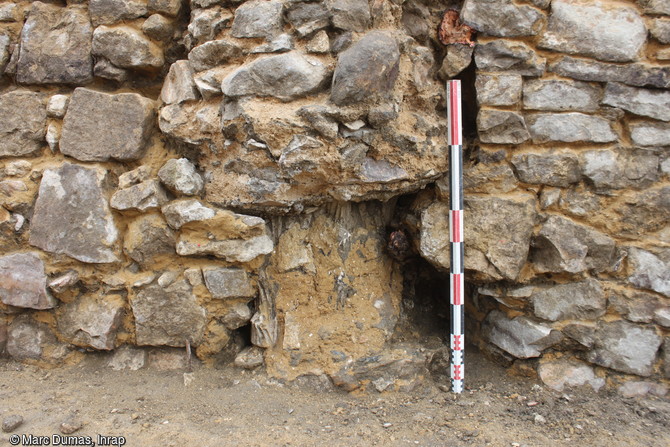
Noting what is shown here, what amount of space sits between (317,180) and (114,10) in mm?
1585

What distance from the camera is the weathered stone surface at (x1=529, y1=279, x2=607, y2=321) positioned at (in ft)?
8.48

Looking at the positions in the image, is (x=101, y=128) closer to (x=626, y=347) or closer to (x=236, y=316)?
(x=236, y=316)

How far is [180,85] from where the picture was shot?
8.61 feet

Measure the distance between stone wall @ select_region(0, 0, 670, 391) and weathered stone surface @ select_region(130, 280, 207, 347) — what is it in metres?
0.01

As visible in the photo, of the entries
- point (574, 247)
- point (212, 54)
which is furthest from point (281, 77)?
point (574, 247)

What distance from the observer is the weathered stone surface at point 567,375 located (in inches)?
103

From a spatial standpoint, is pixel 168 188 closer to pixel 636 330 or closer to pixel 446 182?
pixel 446 182

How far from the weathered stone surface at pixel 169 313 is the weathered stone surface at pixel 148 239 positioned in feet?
0.61

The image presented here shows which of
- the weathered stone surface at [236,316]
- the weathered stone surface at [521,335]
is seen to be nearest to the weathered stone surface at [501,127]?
the weathered stone surface at [521,335]

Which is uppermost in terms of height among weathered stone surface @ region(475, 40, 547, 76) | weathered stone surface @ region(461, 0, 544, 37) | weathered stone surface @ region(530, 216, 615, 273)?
weathered stone surface @ region(461, 0, 544, 37)

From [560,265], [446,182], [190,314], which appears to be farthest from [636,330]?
[190,314]

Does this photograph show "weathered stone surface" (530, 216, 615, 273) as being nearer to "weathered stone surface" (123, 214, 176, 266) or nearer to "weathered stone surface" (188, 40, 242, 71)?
"weathered stone surface" (188, 40, 242, 71)

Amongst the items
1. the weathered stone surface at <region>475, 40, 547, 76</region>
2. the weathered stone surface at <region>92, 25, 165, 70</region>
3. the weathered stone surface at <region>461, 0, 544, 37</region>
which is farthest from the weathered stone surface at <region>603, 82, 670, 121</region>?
the weathered stone surface at <region>92, 25, 165, 70</region>

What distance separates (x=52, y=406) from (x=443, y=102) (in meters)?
2.72
